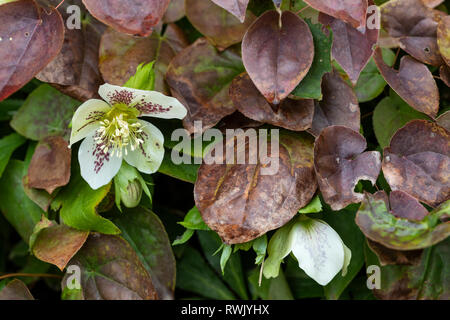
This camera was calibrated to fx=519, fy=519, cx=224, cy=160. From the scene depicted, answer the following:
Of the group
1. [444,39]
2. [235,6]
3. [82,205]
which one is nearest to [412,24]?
[444,39]

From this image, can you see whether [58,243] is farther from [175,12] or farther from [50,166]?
[175,12]

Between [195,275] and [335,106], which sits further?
[195,275]

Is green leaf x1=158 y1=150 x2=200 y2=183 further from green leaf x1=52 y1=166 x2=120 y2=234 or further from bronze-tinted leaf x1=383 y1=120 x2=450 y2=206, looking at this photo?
bronze-tinted leaf x1=383 y1=120 x2=450 y2=206

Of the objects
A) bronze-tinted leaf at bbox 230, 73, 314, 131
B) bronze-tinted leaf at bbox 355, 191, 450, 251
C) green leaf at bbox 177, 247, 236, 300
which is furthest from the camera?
green leaf at bbox 177, 247, 236, 300

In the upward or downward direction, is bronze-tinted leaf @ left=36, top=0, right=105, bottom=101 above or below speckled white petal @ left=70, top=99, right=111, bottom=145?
above

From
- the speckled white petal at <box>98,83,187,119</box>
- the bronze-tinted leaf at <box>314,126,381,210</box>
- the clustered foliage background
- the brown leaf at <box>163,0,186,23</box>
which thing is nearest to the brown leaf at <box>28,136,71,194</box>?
the clustered foliage background

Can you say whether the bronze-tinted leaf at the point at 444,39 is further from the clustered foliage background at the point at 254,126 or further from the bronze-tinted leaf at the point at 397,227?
the bronze-tinted leaf at the point at 397,227

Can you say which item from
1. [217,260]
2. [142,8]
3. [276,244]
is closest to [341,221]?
[276,244]
